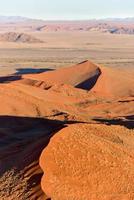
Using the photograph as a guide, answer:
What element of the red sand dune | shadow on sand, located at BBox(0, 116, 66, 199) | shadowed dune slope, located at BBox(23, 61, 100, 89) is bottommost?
shadowed dune slope, located at BBox(23, 61, 100, 89)

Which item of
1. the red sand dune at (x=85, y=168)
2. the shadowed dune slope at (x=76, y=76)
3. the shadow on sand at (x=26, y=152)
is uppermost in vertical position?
the red sand dune at (x=85, y=168)

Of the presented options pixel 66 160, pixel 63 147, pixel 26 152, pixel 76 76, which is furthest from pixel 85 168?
pixel 76 76

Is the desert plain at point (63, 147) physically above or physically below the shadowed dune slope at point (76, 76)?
above

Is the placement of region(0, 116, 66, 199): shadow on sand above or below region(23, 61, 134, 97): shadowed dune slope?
above

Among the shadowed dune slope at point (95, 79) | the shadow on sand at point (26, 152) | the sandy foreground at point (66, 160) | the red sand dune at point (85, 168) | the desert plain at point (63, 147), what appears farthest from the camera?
the shadowed dune slope at point (95, 79)

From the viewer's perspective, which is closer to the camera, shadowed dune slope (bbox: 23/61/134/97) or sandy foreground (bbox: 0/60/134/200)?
sandy foreground (bbox: 0/60/134/200)

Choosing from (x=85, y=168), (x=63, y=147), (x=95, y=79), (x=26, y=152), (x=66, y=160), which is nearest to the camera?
(x=85, y=168)

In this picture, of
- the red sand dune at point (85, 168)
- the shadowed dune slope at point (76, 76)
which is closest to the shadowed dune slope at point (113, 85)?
the shadowed dune slope at point (76, 76)

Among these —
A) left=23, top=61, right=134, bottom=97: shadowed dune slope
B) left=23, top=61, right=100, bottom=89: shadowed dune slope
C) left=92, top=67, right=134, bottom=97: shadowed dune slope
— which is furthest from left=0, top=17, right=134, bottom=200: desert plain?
left=23, top=61, right=100, bottom=89: shadowed dune slope

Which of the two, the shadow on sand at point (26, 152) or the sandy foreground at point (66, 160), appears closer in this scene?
the sandy foreground at point (66, 160)

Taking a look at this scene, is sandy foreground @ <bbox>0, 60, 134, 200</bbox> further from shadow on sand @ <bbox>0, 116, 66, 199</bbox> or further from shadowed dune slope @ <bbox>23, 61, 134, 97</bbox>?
shadowed dune slope @ <bbox>23, 61, 134, 97</bbox>

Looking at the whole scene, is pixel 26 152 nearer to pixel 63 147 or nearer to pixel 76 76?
pixel 63 147

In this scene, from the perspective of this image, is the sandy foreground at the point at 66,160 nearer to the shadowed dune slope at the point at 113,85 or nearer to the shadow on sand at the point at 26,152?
the shadow on sand at the point at 26,152
